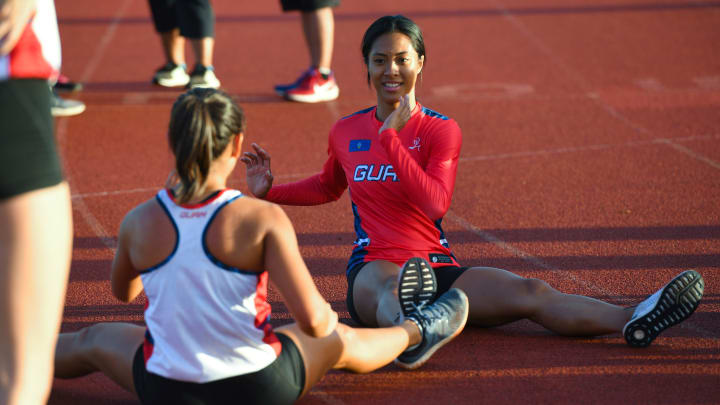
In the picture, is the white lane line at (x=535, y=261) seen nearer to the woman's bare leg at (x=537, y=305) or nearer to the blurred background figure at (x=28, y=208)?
the woman's bare leg at (x=537, y=305)

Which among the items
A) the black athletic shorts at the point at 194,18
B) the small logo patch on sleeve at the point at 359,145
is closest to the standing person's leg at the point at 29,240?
the small logo patch on sleeve at the point at 359,145

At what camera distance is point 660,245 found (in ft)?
15.0

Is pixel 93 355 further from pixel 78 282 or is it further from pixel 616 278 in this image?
pixel 616 278

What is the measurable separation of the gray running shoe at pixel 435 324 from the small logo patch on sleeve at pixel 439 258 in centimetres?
36

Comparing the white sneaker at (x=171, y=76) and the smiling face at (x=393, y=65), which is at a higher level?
the smiling face at (x=393, y=65)

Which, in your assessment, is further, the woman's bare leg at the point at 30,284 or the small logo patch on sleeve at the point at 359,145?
the small logo patch on sleeve at the point at 359,145

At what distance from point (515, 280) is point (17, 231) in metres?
2.06

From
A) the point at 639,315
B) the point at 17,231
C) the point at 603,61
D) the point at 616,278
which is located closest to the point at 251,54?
the point at 603,61

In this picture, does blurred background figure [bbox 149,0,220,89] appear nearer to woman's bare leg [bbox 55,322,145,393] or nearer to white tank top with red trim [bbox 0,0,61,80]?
woman's bare leg [bbox 55,322,145,393]

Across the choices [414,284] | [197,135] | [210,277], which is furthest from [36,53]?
Result: [414,284]

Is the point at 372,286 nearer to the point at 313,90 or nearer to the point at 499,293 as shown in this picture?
the point at 499,293

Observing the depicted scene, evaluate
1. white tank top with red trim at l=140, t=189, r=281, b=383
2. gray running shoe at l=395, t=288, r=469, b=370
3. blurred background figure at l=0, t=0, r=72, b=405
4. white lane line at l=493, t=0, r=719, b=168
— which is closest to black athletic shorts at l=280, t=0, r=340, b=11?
white lane line at l=493, t=0, r=719, b=168

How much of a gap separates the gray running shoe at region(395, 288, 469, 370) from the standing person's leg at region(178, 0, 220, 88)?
4750 mm

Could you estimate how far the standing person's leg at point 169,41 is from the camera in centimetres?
769
